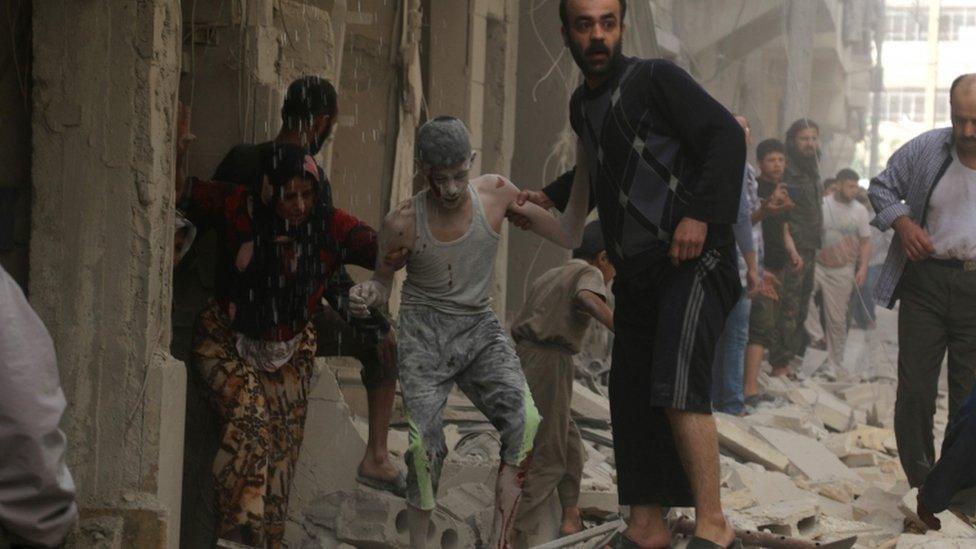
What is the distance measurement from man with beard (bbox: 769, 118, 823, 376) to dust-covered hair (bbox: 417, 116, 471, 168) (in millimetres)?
7994

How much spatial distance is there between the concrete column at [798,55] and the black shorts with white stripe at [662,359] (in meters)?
22.2

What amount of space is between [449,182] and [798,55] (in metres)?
24.2

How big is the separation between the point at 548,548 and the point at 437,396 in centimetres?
110

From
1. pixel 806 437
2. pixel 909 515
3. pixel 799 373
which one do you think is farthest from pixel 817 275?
pixel 909 515

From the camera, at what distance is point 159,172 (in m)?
6.66

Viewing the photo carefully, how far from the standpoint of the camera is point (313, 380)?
326 inches

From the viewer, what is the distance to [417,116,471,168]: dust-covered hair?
6.94m

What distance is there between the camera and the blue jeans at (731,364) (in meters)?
12.5

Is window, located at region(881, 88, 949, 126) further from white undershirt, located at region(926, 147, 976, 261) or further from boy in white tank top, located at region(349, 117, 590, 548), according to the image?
boy in white tank top, located at region(349, 117, 590, 548)

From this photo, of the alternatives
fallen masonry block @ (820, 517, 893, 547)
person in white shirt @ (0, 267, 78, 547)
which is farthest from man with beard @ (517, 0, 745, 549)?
person in white shirt @ (0, 267, 78, 547)

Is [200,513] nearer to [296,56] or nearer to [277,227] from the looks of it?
[277,227]

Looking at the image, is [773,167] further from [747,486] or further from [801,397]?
[747,486]

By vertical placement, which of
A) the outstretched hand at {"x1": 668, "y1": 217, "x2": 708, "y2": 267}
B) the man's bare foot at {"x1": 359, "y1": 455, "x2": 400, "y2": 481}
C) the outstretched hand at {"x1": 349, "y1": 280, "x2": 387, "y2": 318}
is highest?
the outstretched hand at {"x1": 668, "y1": 217, "x2": 708, "y2": 267}

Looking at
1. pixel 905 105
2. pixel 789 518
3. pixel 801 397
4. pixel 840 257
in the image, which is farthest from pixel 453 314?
pixel 905 105
